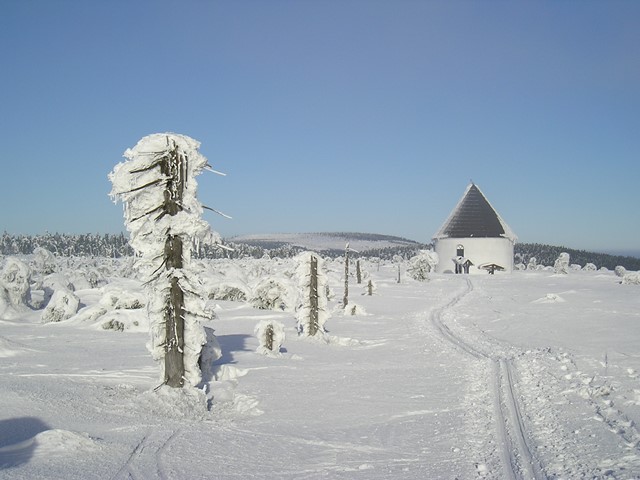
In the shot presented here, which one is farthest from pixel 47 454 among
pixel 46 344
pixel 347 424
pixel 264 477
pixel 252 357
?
pixel 46 344

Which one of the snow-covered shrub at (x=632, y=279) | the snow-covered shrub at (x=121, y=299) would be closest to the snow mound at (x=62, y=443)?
the snow-covered shrub at (x=121, y=299)

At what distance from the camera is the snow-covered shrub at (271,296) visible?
31556 mm

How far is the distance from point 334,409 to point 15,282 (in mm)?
19381

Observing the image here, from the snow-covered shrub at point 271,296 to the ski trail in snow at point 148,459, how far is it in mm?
22946

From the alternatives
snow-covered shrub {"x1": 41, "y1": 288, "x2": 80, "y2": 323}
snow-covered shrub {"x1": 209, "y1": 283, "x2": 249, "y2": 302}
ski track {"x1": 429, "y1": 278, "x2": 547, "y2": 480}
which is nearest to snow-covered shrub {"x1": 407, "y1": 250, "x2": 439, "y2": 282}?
snow-covered shrub {"x1": 209, "y1": 283, "x2": 249, "y2": 302}

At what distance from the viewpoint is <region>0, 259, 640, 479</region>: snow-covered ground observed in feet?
23.4

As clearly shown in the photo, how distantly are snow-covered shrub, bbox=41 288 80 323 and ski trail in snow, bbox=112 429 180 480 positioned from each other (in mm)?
16825

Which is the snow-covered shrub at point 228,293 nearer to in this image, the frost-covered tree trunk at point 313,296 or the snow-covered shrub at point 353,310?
the snow-covered shrub at point 353,310

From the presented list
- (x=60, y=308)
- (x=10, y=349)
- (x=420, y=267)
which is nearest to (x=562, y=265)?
(x=420, y=267)

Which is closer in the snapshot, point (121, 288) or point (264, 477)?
point (264, 477)

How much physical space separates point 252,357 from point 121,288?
1244 cm

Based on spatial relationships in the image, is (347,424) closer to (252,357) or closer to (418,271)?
(252,357)

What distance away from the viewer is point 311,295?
818 inches

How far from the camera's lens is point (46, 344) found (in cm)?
1698
